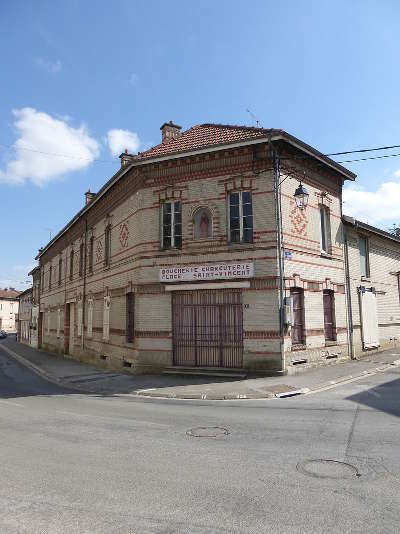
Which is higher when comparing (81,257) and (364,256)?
(81,257)

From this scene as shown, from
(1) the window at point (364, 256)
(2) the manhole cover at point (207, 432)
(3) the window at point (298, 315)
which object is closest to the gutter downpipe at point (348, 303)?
(1) the window at point (364, 256)

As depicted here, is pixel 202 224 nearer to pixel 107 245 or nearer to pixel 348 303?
pixel 107 245

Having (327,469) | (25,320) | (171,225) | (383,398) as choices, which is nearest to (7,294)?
(25,320)

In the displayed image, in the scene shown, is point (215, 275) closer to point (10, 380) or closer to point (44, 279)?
point (10, 380)

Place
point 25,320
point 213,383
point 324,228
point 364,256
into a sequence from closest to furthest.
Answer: point 213,383 < point 324,228 < point 364,256 < point 25,320

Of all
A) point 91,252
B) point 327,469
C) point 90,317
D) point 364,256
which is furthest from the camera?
point 91,252

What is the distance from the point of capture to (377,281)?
20938mm

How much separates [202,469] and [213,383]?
296 inches

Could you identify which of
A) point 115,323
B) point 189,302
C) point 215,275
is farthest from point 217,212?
point 115,323

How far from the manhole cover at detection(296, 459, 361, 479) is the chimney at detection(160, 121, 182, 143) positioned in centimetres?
1615

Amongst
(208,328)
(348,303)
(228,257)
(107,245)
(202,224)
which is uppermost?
(107,245)

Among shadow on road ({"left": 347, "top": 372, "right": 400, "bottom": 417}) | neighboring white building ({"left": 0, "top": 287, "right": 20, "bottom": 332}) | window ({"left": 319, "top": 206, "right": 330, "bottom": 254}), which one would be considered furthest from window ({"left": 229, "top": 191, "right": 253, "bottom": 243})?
neighboring white building ({"left": 0, "top": 287, "right": 20, "bottom": 332})

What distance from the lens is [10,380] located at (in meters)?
15.7

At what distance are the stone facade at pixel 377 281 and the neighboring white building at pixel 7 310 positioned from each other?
245 ft
